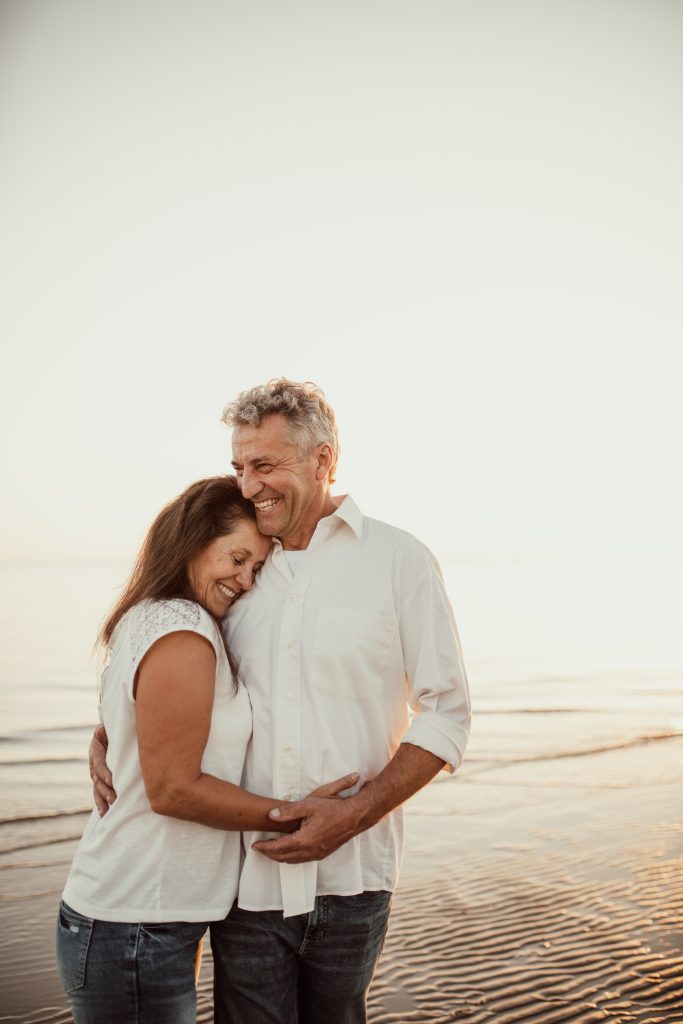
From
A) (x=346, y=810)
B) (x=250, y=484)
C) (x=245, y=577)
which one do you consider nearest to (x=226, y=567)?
(x=245, y=577)

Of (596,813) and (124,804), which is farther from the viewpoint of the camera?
(596,813)

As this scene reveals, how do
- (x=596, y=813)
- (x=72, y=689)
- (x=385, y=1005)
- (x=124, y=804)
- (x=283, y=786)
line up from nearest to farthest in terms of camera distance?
(x=124, y=804), (x=283, y=786), (x=385, y=1005), (x=596, y=813), (x=72, y=689)

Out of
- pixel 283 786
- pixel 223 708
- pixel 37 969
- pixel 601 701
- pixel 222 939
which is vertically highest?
pixel 223 708

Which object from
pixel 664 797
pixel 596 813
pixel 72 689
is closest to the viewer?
pixel 596 813

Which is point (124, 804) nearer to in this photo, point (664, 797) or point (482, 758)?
point (664, 797)

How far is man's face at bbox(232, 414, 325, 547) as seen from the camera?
10.2ft

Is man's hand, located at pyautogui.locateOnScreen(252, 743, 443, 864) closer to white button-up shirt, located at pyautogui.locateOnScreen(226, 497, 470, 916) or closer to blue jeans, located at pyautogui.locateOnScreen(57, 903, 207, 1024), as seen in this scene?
white button-up shirt, located at pyautogui.locateOnScreen(226, 497, 470, 916)

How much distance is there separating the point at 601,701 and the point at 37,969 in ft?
42.1

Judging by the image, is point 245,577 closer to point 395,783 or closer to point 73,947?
point 395,783

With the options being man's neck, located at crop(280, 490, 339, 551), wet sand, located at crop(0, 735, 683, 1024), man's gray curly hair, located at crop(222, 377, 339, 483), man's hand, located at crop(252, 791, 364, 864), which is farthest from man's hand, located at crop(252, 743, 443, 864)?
wet sand, located at crop(0, 735, 683, 1024)

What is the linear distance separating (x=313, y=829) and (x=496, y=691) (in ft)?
47.5

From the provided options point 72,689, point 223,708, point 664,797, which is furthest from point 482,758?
point 223,708

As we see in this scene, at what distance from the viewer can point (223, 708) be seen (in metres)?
2.72

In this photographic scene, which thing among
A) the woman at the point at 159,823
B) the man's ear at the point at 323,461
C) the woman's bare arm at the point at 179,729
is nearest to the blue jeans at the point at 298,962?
the woman at the point at 159,823
